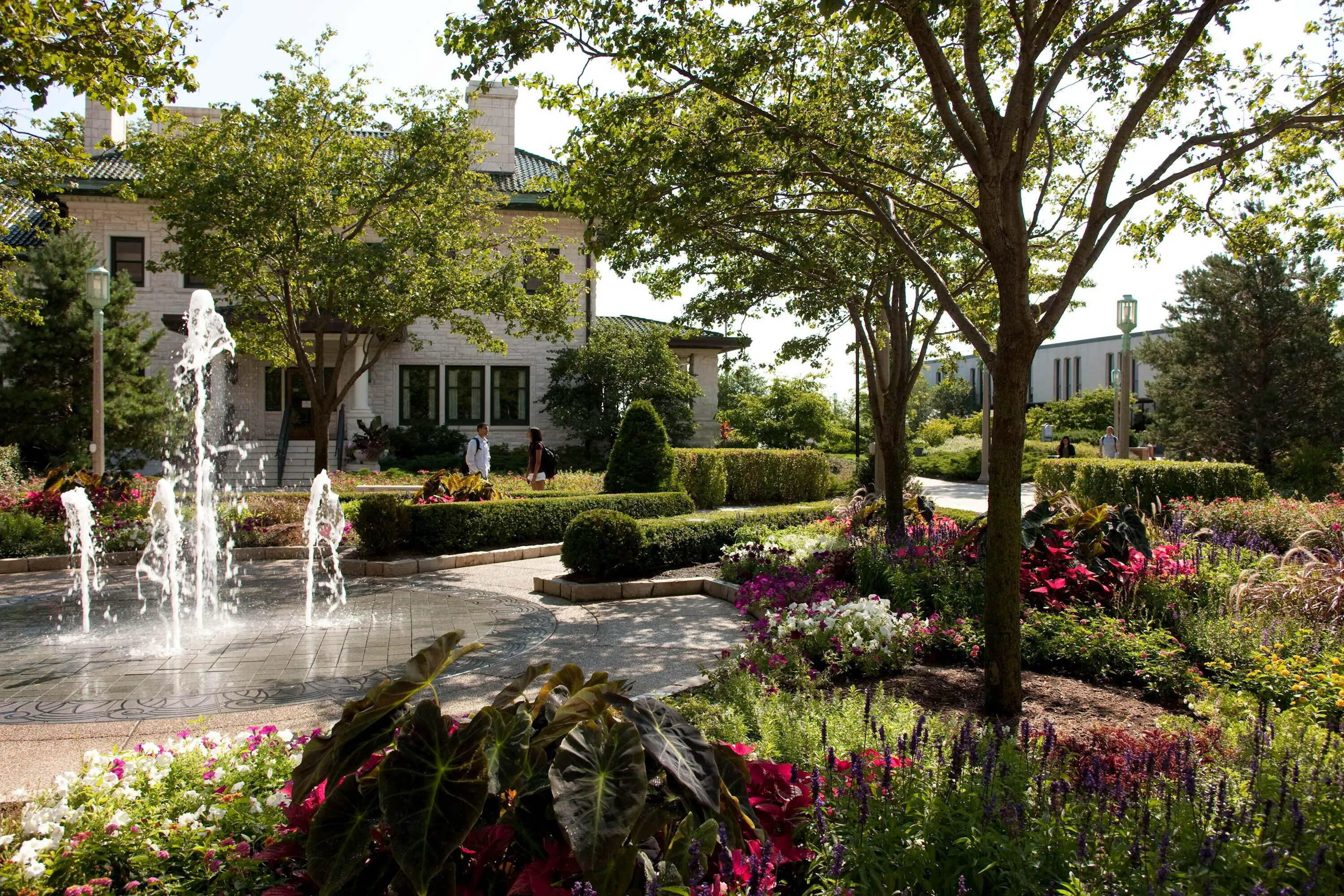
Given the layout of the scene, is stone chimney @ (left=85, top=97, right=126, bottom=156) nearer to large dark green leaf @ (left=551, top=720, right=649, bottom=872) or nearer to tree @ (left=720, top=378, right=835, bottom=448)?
tree @ (left=720, top=378, right=835, bottom=448)

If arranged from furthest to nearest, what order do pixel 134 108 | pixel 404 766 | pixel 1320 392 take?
pixel 1320 392 < pixel 134 108 < pixel 404 766

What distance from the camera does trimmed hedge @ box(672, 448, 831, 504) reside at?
798 inches

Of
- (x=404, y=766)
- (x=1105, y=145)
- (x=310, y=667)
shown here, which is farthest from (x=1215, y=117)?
(x=310, y=667)

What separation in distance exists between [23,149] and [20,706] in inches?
355

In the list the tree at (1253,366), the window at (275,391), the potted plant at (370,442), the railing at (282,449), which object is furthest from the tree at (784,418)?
the window at (275,391)

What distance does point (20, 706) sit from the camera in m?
5.53

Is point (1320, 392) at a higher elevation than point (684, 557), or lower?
higher

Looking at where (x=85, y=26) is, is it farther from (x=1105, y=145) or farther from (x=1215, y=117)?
(x=1105, y=145)

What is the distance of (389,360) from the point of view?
26438 mm

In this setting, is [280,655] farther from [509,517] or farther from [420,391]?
[420,391]

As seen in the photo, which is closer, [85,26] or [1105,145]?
[85,26]

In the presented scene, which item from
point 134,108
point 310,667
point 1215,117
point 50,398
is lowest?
point 310,667

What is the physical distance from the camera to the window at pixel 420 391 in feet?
87.8

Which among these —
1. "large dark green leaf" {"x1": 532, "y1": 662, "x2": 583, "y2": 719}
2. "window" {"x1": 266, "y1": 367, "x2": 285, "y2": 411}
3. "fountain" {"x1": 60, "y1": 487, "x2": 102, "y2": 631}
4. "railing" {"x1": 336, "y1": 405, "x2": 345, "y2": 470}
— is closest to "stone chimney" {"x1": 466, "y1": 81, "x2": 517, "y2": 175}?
"window" {"x1": 266, "y1": 367, "x2": 285, "y2": 411}
